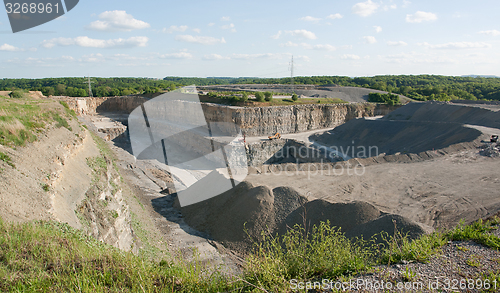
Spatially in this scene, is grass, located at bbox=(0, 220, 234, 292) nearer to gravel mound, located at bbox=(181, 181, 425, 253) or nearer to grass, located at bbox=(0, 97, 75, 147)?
grass, located at bbox=(0, 97, 75, 147)

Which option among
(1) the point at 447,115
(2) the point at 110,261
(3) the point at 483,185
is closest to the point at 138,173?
(2) the point at 110,261

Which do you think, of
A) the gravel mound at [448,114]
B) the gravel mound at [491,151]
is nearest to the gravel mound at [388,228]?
the gravel mound at [491,151]

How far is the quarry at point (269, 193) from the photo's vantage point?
9195 millimetres

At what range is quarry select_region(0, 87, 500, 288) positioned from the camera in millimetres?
9195

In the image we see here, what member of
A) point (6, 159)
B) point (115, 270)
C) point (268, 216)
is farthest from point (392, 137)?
point (6, 159)

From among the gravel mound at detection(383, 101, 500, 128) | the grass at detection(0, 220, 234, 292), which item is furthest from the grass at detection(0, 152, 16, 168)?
the gravel mound at detection(383, 101, 500, 128)

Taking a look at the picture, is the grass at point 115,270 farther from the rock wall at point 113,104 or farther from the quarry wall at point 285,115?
the rock wall at point 113,104

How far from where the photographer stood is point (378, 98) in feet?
184

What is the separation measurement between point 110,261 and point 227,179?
12.6 m

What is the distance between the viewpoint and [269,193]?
14.7m

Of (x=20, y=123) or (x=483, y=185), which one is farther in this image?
(x=483, y=185)

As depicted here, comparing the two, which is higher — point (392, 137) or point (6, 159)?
point (6, 159)

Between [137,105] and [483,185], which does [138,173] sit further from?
[137,105]

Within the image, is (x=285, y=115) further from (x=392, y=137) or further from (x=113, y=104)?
(x=113, y=104)
